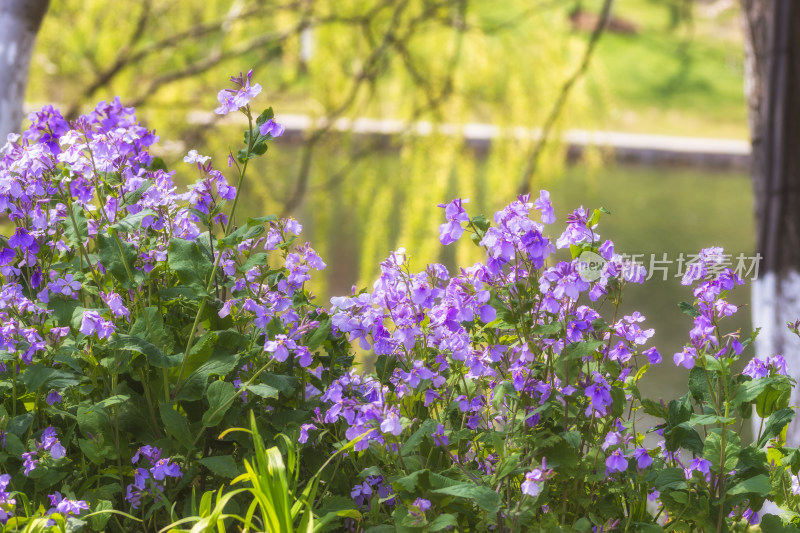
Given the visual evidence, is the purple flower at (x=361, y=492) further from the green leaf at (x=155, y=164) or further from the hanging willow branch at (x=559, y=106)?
the hanging willow branch at (x=559, y=106)

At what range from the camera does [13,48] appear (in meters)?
2.09

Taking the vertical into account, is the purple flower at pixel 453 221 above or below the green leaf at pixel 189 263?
above

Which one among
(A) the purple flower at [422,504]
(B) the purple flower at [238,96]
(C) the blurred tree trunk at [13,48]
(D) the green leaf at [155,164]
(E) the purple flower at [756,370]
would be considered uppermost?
(C) the blurred tree trunk at [13,48]

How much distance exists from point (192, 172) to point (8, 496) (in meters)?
4.19

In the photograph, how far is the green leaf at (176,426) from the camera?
43.7 inches

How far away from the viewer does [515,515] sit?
104cm

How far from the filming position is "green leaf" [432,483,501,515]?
997 mm

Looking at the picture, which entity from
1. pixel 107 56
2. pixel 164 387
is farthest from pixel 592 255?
pixel 107 56

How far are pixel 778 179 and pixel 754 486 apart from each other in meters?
2.16

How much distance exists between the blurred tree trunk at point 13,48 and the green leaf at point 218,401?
4.27 ft

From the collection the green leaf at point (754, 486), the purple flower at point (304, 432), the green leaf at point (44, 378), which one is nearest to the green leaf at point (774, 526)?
the green leaf at point (754, 486)

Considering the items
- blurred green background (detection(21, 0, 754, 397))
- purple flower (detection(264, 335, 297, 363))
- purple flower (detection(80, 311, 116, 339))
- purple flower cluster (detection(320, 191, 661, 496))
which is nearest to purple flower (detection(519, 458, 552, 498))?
purple flower cluster (detection(320, 191, 661, 496))

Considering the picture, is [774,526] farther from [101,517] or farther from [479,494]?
[101,517]

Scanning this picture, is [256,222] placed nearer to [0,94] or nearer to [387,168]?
[0,94]
